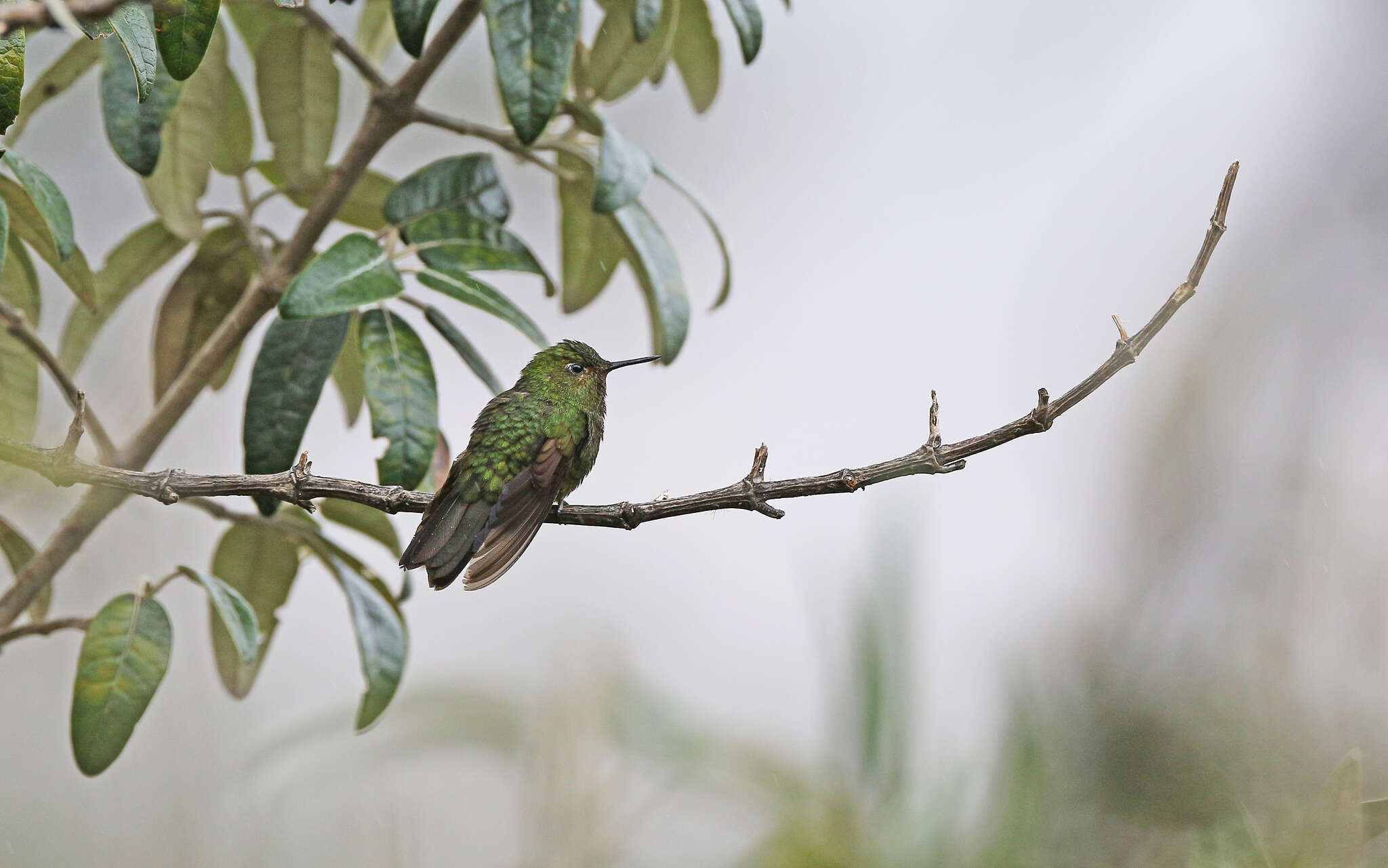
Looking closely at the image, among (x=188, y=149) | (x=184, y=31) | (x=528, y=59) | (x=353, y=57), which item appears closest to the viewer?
(x=184, y=31)

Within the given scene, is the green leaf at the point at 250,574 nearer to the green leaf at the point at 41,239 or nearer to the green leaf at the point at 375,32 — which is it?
the green leaf at the point at 41,239

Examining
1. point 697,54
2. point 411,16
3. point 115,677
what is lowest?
point 115,677

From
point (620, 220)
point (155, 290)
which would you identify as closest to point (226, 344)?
point (620, 220)

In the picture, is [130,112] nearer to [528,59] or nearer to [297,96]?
[297,96]

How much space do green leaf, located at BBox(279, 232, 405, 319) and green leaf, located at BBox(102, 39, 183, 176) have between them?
0.19 metres

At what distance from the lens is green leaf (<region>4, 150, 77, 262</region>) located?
845 millimetres

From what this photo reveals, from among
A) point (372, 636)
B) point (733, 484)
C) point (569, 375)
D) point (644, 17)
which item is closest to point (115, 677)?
point (372, 636)

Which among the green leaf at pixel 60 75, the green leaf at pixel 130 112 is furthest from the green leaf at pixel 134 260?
the green leaf at pixel 130 112

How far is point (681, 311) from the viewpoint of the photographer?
1.14 m

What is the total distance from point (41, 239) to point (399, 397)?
39 cm

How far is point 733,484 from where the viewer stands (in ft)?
2.12

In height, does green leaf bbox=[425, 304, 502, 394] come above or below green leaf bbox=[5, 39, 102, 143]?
below

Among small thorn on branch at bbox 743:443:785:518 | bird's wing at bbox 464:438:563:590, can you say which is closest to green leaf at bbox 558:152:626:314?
bird's wing at bbox 464:438:563:590

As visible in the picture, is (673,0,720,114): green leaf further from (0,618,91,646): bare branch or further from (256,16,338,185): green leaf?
(0,618,91,646): bare branch
